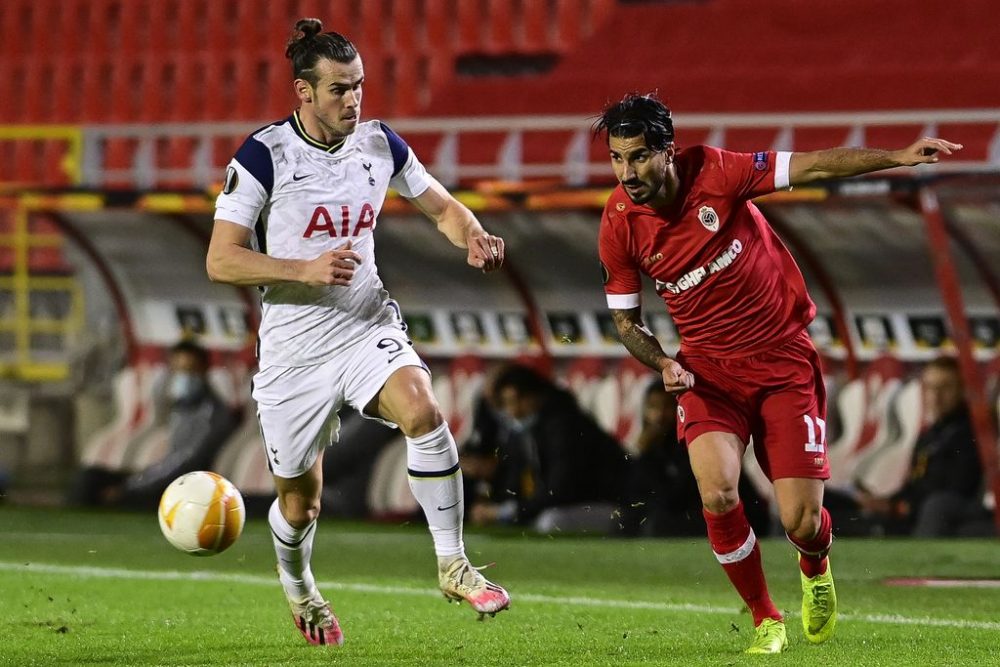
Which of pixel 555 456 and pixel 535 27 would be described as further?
pixel 535 27

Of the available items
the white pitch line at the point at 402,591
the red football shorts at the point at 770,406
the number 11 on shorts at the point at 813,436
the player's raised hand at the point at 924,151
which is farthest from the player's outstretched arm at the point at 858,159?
the white pitch line at the point at 402,591

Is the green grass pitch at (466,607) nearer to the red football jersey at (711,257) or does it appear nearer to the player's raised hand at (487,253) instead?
the red football jersey at (711,257)

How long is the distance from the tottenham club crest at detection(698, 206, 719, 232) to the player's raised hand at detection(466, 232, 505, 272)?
28.6 inches

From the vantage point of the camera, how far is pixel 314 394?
263 inches

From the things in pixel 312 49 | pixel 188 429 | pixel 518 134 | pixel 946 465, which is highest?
pixel 312 49

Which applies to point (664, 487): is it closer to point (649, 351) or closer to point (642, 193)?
point (649, 351)

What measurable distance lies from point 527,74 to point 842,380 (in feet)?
34.8

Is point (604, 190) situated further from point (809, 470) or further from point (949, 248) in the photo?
point (809, 470)

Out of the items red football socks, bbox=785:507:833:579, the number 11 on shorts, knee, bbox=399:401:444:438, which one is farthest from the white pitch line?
knee, bbox=399:401:444:438

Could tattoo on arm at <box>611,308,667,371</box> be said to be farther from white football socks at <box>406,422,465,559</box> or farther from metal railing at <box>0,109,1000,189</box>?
metal railing at <box>0,109,1000,189</box>

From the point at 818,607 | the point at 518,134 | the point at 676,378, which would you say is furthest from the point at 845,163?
the point at 518,134

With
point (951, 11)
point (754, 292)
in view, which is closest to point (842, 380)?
point (754, 292)

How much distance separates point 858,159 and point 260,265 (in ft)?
6.70

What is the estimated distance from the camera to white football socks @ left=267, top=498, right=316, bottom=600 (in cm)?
695
